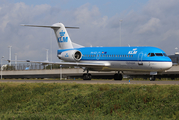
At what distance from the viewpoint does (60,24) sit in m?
44.4

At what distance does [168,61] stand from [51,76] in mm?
39868

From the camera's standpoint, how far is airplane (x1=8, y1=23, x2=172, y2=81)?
112 ft

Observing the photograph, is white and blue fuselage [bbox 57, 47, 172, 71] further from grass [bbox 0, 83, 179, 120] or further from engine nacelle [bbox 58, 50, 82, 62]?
grass [bbox 0, 83, 179, 120]

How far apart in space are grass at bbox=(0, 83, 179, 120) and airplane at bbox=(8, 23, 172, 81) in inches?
461

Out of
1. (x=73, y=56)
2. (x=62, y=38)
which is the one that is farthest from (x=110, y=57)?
(x=62, y=38)

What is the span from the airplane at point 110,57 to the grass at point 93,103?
11714mm

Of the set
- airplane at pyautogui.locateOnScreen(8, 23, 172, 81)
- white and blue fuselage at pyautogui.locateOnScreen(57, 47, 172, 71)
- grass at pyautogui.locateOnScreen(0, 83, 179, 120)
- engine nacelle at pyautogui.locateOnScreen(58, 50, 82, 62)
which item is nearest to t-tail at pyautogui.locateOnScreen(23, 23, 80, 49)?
airplane at pyautogui.locateOnScreen(8, 23, 172, 81)

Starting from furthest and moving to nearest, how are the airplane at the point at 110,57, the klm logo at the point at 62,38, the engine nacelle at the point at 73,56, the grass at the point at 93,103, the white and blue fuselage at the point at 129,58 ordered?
the klm logo at the point at 62,38
the engine nacelle at the point at 73,56
the airplane at the point at 110,57
the white and blue fuselage at the point at 129,58
the grass at the point at 93,103

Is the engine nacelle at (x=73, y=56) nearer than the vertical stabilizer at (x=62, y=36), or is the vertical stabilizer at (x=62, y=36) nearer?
the engine nacelle at (x=73, y=56)

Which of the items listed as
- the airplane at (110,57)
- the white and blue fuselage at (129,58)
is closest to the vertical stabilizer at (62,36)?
the airplane at (110,57)

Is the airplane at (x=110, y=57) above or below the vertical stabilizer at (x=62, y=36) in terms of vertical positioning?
below

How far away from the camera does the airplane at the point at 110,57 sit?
3419 cm

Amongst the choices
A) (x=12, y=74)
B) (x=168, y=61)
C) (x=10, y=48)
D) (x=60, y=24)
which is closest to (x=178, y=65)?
(x=168, y=61)

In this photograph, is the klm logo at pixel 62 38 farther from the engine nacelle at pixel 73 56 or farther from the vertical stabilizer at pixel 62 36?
the engine nacelle at pixel 73 56
